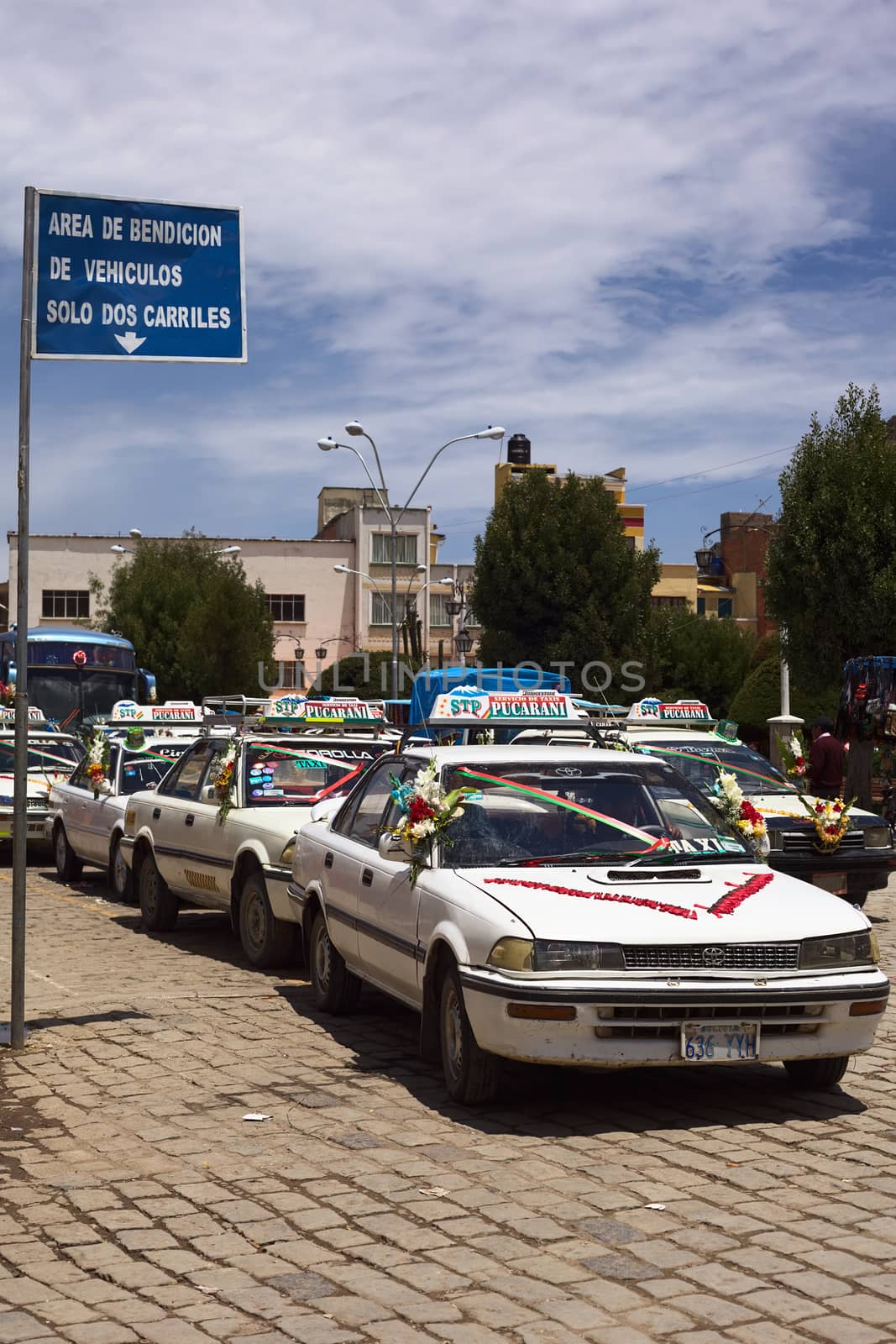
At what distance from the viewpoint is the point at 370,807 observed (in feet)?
28.1

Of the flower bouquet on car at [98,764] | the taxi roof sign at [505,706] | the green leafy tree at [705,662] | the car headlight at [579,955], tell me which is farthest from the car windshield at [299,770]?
the green leafy tree at [705,662]

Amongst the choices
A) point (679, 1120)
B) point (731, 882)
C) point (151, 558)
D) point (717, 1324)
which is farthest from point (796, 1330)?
point (151, 558)

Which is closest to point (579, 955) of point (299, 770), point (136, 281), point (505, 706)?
point (136, 281)

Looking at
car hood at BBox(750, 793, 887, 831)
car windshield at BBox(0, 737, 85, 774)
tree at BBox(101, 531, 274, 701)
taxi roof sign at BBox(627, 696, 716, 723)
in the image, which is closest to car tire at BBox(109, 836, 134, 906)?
car windshield at BBox(0, 737, 85, 774)

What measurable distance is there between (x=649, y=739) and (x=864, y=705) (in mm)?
9073

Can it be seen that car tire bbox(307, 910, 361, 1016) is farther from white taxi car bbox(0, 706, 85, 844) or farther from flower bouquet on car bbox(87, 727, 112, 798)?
white taxi car bbox(0, 706, 85, 844)

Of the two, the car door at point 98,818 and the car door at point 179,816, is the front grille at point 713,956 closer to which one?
the car door at point 179,816

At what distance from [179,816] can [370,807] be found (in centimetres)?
408

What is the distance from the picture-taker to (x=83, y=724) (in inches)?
1211

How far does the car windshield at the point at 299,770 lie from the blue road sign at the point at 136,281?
4166 mm

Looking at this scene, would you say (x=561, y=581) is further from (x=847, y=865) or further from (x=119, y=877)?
(x=847, y=865)

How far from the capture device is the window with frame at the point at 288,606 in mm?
78875

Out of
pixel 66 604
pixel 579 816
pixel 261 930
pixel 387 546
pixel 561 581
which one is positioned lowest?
pixel 261 930

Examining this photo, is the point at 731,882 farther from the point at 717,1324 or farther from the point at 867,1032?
the point at 717,1324
